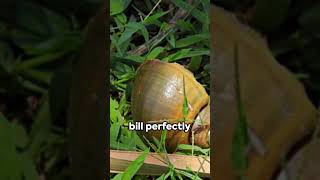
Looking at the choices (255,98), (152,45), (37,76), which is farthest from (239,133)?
(37,76)

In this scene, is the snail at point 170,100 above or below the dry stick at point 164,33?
below

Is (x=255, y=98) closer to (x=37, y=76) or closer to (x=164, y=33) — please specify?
(x=164, y=33)

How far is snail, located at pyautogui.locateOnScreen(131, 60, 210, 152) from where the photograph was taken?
108cm

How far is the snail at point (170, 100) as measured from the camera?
1.08 meters

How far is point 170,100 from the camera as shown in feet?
3.57

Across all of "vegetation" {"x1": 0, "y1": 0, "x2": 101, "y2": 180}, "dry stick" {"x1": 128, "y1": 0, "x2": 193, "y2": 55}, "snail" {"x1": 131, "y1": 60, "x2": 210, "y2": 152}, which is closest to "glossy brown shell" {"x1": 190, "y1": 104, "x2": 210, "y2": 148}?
"snail" {"x1": 131, "y1": 60, "x2": 210, "y2": 152}

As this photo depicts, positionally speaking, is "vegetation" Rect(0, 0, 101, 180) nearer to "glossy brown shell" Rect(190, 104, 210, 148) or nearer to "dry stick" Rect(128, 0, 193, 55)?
"dry stick" Rect(128, 0, 193, 55)

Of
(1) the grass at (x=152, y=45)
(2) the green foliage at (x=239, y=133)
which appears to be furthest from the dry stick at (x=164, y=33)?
(2) the green foliage at (x=239, y=133)

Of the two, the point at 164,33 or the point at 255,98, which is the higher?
the point at 164,33

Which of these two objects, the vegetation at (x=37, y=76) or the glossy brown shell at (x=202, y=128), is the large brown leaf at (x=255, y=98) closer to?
the glossy brown shell at (x=202, y=128)

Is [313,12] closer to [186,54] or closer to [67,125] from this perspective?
[186,54]

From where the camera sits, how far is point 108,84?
3.63ft

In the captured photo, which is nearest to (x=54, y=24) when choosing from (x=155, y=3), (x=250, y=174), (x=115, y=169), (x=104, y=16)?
(x=104, y=16)

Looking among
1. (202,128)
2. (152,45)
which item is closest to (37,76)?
(152,45)
